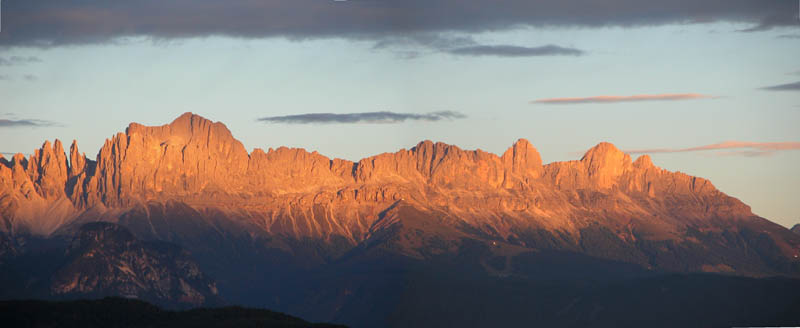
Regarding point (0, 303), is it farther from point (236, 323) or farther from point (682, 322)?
point (682, 322)

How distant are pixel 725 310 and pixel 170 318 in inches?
3741

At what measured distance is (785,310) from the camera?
13488 cm

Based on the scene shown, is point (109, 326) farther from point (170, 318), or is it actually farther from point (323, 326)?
point (323, 326)

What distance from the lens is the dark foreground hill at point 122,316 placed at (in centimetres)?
10425

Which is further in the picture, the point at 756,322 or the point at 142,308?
the point at 756,322

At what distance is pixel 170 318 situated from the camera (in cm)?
11050

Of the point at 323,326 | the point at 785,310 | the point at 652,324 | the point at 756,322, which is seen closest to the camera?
the point at 323,326

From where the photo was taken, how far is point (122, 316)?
113438mm

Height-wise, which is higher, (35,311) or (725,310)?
(35,311)

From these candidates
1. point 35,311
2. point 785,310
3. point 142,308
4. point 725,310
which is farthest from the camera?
point 725,310

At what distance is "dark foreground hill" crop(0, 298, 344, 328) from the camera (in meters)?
104

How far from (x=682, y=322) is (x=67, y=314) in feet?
341

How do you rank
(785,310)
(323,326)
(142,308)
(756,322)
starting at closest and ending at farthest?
1. (323,326)
2. (142,308)
3. (785,310)
4. (756,322)

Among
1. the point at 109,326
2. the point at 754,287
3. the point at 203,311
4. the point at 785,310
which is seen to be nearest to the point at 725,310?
the point at 754,287
